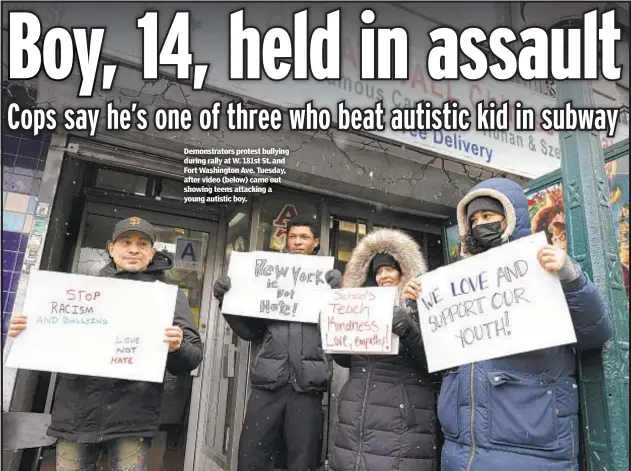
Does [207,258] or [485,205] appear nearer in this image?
[485,205]

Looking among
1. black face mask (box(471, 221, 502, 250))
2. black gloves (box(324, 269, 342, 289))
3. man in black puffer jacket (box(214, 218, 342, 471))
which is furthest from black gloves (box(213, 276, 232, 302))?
black face mask (box(471, 221, 502, 250))

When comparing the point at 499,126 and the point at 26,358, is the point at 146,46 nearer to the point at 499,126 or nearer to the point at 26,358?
the point at 26,358

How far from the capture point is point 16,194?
2.50m

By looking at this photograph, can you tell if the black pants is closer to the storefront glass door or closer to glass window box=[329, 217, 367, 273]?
the storefront glass door

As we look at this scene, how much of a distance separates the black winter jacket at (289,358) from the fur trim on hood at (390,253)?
0.38 meters

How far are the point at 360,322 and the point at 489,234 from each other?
648 millimetres

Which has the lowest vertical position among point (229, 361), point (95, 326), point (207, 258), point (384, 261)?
point (229, 361)

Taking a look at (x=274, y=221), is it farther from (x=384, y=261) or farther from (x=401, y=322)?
(x=401, y=322)

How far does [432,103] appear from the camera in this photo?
234 cm

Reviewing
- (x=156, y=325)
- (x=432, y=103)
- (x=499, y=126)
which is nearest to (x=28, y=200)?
(x=156, y=325)

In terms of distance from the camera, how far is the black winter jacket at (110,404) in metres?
1.63

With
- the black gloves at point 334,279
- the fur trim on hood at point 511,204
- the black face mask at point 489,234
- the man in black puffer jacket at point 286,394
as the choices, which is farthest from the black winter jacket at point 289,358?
the fur trim on hood at point 511,204

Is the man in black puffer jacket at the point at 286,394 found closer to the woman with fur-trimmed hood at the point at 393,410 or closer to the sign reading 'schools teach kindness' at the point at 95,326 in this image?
the woman with fur-trimmed hood at the point at 393,410

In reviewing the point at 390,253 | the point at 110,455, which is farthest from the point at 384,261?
the point at 110,455
